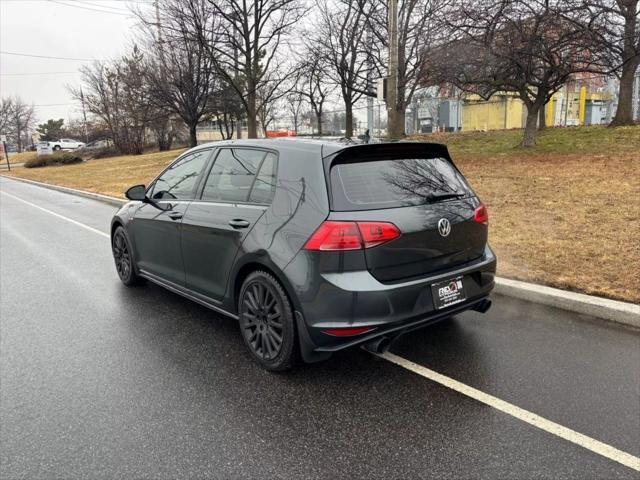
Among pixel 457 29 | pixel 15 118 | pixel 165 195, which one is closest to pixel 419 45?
pixel 457 29

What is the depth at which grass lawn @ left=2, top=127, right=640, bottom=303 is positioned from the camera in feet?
16.8

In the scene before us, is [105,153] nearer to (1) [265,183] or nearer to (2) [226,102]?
(2) [226,102]

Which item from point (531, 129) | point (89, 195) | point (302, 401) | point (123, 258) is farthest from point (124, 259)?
point (531, 129)

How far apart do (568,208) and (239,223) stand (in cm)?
640

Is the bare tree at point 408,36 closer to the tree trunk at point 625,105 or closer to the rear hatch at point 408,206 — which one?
the tree trunk at point 625,105

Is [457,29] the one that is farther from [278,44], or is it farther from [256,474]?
[256,474]

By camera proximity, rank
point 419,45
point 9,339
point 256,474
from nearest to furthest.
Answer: point 256,474
point 9,339
point 419,45

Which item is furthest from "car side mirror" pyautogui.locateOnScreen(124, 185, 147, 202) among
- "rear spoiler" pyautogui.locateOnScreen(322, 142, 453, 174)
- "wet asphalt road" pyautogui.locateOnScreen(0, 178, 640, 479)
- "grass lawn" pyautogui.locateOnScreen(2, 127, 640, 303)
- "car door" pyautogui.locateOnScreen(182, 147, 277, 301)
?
"grass lawn" pyautogui.locateOnScreen(2, 127, 640, 303)

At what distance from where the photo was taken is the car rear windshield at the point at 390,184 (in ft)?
10.4

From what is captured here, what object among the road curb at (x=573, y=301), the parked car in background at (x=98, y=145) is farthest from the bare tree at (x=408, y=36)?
the parked car in background at (x=98, y=145)

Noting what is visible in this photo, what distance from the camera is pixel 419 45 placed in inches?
822

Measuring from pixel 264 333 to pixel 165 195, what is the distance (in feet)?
6.70

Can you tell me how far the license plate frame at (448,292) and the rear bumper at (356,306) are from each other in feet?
0.13

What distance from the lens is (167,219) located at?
14.9ft
